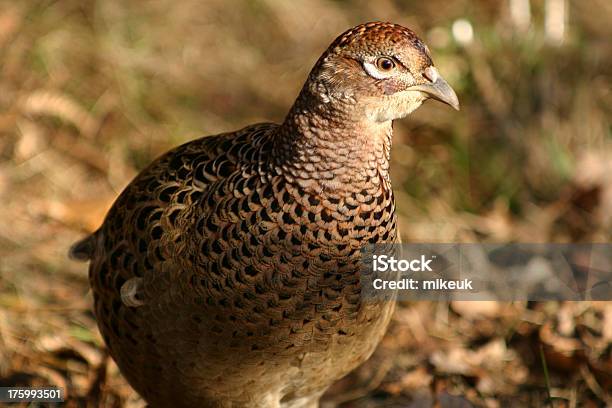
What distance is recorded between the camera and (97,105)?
5609mm

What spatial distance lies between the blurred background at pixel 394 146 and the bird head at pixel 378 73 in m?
1.46

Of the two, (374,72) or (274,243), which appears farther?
(274,243)

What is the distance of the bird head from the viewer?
9.04 ft

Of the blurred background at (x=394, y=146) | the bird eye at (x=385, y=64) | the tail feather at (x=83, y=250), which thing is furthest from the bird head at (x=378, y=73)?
the blurred background at (x=394, y=146)

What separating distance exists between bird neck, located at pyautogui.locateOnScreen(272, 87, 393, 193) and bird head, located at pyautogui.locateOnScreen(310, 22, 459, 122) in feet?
0.10

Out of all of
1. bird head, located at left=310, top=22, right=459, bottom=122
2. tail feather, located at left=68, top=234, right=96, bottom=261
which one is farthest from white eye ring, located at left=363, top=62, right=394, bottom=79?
tail feather, located at left=68, top=234, right=96, bottom=261

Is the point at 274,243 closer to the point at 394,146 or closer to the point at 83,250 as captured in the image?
the point at 83,250

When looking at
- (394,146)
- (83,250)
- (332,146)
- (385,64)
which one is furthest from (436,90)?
(394,146)

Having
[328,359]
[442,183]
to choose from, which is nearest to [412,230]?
[442,183]

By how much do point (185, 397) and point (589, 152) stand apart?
2.85 m

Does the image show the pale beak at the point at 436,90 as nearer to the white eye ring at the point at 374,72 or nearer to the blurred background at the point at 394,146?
the white eye ring at the point at 374,72

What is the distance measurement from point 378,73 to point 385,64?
1.3 inches

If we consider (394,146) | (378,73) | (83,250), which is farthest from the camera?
(394,146)

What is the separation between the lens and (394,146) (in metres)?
5.58
